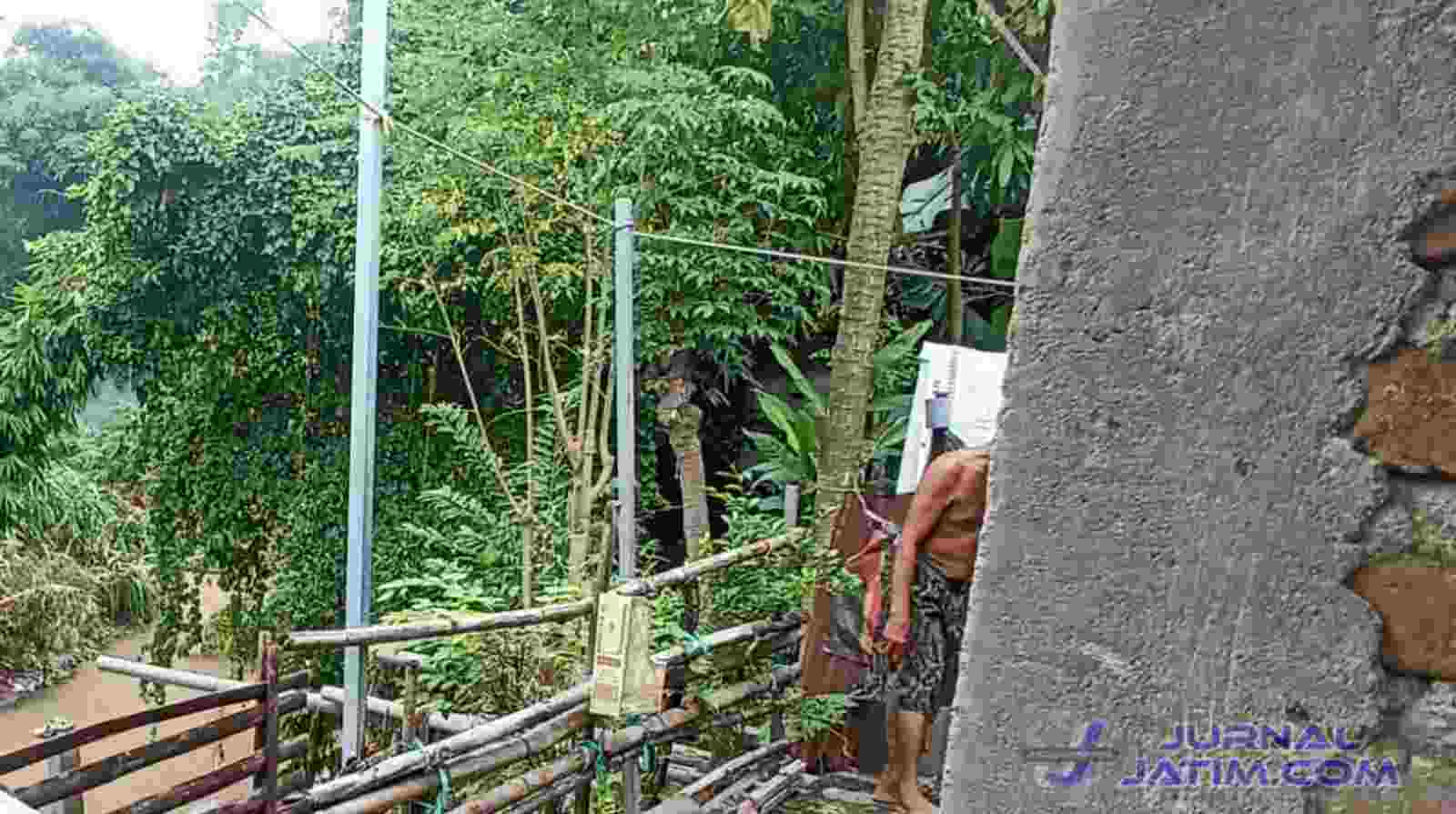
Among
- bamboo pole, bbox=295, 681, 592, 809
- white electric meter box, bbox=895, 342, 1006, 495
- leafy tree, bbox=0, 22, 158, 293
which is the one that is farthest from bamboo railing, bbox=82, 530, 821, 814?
leafy tree, bbox=0, 22, 158, 293

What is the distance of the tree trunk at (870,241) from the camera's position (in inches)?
225

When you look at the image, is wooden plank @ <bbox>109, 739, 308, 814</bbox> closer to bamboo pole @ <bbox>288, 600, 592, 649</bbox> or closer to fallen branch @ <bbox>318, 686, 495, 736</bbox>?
bamboo pole @ <bbox>288, 600, 592, 649</bbox>

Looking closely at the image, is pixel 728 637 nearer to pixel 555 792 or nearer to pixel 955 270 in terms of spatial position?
pixel 555 792

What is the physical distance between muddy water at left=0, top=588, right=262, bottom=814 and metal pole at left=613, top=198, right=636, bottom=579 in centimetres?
421

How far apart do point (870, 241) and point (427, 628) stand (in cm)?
351

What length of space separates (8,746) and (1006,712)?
9728 mm

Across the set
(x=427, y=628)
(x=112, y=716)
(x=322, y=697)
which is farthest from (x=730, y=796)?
(x=112, y=716)

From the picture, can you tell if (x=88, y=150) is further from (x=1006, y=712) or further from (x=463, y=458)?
(x=1006, y=712)

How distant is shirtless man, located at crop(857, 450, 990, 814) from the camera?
333 centimetres

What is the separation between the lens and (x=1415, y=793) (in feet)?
3.18

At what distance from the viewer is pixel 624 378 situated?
4.34 m

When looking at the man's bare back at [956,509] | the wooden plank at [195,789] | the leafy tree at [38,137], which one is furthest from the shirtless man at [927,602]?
the leafy tree at [38,137]

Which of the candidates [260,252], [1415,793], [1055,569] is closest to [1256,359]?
[1055,569]

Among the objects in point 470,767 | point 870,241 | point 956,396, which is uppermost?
point 870,241
